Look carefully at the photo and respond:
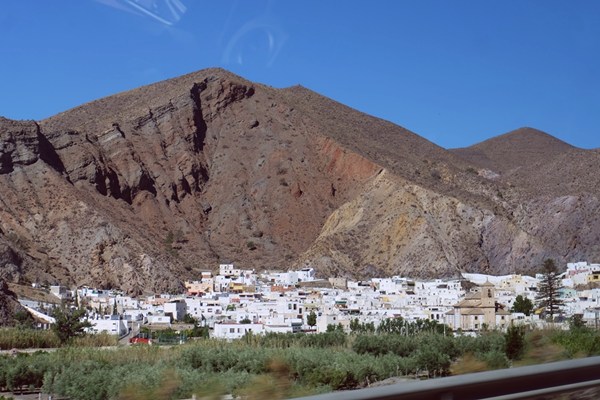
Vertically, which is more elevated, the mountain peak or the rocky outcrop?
the mountain peak

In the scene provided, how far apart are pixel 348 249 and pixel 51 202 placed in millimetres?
27480

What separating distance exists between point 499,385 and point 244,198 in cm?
8051

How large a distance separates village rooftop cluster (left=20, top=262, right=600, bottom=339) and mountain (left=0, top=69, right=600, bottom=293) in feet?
12.5

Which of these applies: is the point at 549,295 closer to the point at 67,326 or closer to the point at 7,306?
the point at 67,326

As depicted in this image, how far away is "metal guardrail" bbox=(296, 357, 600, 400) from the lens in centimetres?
415

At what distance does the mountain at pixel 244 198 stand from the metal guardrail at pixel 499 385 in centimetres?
6021

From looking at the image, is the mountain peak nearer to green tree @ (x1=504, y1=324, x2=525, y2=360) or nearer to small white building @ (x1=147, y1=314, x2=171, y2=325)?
small white building @ (x1=147, y1=314, x2=171, y2=325)

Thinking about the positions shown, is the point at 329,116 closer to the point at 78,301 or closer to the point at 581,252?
the point at 581,252

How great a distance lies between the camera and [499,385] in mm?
4617

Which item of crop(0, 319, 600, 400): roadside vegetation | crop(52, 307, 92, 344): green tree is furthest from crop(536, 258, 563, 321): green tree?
crop(52, 307, 92, 344): green tree

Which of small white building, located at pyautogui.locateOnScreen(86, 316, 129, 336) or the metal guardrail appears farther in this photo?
small white building, located at pyautogui.locateOnScreen(86, 316, 129, 336)

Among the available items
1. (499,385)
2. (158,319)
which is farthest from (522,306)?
(499,385)

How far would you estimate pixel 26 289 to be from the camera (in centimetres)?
5847

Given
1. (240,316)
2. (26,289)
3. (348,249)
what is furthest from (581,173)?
(26,289)
